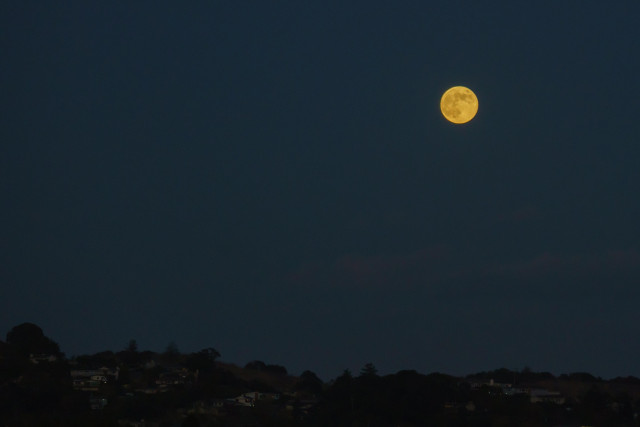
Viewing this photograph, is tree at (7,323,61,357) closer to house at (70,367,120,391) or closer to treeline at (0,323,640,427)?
treeline at (0,323,640,427)

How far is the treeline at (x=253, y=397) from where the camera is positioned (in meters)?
89.7

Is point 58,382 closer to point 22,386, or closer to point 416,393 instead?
point 22,386

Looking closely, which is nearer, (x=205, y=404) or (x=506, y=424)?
(x=506, y=424)

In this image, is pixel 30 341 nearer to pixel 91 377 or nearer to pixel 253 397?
pixel 91 377

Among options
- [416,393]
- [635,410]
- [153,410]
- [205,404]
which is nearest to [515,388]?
[635,410]

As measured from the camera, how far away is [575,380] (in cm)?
14388

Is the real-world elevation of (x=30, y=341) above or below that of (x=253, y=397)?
above

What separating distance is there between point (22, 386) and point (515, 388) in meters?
Answer: 58.3

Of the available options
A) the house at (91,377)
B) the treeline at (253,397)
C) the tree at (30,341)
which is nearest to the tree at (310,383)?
the treeline at (253,397)

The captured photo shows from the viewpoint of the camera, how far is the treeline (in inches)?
3531

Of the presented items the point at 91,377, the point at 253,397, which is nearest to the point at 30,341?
the point at 91,377

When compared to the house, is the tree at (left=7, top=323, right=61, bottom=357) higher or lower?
higher

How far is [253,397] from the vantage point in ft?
365

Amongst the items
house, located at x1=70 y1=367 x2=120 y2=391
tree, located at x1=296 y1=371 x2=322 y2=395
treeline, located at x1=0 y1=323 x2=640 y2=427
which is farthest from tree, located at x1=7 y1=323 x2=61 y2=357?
tree, located at x1=296 y1=371 x2=322 y2=395
